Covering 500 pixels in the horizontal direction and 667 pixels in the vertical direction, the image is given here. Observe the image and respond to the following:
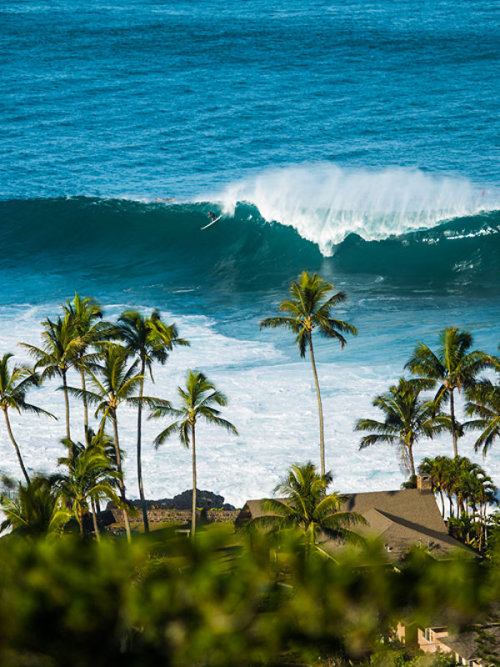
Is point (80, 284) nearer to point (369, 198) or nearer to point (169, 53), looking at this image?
point (369, 198)

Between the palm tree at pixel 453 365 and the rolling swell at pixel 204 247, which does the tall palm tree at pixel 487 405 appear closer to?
the palm tree at pixel 453 365

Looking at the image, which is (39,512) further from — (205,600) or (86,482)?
(205,600)

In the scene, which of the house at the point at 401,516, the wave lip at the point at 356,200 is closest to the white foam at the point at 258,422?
the house at the point at 401,516

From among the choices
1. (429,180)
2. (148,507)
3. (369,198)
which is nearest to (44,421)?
(148,507)

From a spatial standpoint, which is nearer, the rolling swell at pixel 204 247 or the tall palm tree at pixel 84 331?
the tall palm tree at pixel 84 331

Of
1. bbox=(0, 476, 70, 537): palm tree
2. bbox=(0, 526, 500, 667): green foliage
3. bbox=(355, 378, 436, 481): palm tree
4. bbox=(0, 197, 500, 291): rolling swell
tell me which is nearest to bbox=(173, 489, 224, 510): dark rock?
bbox=(355, 378, 436, 481): palm tree

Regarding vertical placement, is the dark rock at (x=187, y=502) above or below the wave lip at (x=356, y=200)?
below
